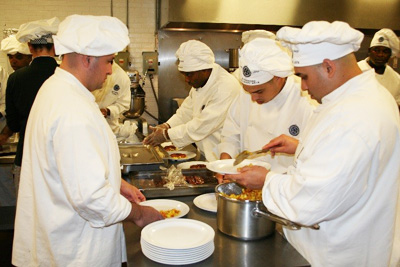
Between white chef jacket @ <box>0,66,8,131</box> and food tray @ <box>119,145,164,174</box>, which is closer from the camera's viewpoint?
food tray @ <box>119,145,164,174</box>

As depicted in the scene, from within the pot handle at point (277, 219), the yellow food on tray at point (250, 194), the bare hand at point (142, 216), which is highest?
the pot handle at point (277, 219)

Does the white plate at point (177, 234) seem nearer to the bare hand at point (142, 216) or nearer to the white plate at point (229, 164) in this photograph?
the bare hand at point (142, 216)

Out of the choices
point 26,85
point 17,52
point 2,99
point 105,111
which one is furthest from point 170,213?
point 2,99

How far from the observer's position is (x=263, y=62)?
6.97ft

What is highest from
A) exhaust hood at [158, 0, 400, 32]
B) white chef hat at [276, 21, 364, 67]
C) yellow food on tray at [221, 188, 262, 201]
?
exhaust hood at [158, 0, 400, 32]

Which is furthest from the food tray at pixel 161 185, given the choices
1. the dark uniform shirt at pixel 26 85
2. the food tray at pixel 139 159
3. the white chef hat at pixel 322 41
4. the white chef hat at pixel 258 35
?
the white chef hat at pixel 258 35

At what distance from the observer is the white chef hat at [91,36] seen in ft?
4.90

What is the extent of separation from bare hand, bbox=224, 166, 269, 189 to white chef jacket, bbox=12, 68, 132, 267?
507 millimetres

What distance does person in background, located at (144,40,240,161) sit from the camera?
3123 mm

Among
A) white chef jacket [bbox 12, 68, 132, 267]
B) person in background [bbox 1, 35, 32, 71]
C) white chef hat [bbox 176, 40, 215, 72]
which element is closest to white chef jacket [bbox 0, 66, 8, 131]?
person in background [bbox 1, 35, 32, 71]

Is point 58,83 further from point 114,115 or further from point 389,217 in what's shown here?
point 114,115

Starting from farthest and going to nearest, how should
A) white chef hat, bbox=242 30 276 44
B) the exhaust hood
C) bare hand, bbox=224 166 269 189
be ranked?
the exhaust hood, white chef hat, bbox=242 30 276 44, bare hand, bbox=224 166 269 189

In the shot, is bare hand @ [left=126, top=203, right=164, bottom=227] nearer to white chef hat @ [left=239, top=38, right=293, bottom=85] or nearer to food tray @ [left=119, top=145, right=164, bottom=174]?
food tray @ [left=119, top=145, right=164, bottom=174]

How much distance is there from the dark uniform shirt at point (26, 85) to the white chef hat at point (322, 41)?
1790 millimetres
